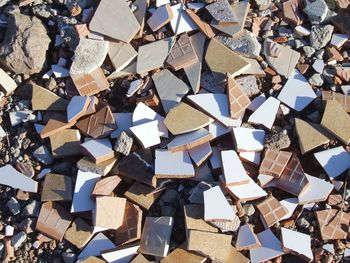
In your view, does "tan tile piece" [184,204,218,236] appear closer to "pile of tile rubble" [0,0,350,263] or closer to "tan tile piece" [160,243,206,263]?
"pile of tile rubble" [0,0,350,263]

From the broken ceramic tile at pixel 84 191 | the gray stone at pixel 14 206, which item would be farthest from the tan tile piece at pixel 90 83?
the gray stone at pixel 14 206

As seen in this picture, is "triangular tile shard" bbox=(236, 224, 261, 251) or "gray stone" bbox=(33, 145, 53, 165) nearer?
"triangular tile shard" bbox=(236, 224, 261, 251)

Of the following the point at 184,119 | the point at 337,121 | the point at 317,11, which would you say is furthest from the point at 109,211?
Result: the point at 317,11

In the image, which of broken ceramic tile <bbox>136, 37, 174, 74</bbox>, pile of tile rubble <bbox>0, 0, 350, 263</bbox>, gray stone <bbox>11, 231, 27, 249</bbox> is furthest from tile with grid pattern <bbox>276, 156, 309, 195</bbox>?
gray stone <bbox>11, 231, 27, 249</bbox>

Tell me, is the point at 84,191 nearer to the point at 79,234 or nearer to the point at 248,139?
the point at 79,234

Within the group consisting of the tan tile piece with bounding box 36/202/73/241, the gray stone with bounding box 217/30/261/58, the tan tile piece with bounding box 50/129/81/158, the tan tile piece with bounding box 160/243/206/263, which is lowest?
the tan tile piece with bounding box 160/243/206/263

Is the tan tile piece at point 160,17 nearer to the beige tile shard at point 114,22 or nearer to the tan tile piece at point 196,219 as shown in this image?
the beige tile shard at point 114,22

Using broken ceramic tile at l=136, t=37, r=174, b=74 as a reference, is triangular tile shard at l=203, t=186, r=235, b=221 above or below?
below
